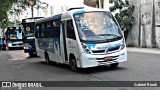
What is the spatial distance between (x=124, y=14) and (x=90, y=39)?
2372cm

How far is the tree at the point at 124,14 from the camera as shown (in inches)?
1412

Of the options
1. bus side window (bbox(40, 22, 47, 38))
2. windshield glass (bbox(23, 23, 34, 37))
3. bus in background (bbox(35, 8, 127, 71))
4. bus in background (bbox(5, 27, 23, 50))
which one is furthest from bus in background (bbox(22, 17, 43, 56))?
bus in background (bbox(5, 27, 23, 50))

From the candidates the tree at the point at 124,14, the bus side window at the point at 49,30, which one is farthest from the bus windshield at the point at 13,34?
the bus side window at the point at 49,30

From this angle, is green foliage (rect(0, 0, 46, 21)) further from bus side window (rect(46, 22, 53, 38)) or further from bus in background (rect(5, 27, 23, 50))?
bus in background (rect(5, 27, 23, 50))

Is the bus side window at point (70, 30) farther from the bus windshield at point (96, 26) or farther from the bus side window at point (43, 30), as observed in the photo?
the bus side window at point (43, 30)

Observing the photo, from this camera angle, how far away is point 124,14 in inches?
1432

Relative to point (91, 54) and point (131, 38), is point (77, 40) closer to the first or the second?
point (91, 54)

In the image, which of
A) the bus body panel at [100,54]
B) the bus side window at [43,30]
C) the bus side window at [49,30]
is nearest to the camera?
the bus body panel at [100,54]

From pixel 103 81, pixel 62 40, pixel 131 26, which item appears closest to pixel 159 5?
pixel 131 26

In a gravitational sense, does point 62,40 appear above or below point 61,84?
above

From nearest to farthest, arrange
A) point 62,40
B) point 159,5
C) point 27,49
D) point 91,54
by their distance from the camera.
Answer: point 91,54
point 62,40
point 27,49
point 159,5

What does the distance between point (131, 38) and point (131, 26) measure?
4.34ft

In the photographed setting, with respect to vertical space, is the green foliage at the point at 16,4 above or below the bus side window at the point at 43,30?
above

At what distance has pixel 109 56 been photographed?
1338 cm
